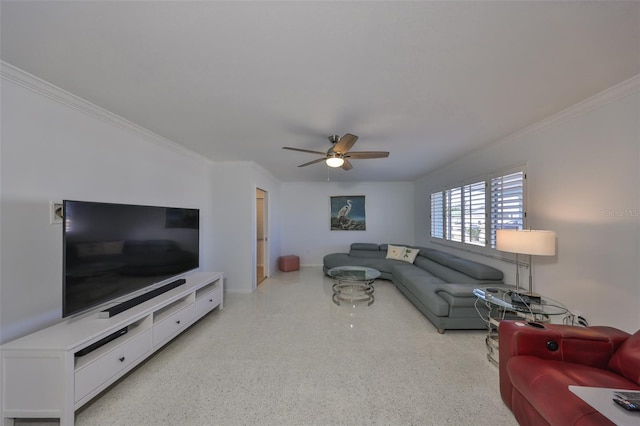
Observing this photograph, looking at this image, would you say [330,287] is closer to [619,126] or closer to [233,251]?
[233,251]

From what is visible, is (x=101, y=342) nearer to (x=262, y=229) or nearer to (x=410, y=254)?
(x=262, y=229)

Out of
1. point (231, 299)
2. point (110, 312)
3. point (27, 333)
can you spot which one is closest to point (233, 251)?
point (231, 299)

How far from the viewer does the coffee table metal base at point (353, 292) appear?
3.90 meters

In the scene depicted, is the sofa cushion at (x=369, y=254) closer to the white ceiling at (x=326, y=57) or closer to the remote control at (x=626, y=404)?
the white ceiling at (x=326, y=57)

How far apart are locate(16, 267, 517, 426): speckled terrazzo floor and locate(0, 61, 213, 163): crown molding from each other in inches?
95.0

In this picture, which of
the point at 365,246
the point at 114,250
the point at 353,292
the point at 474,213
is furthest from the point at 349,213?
the point at 114,250

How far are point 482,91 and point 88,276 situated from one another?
3.53m

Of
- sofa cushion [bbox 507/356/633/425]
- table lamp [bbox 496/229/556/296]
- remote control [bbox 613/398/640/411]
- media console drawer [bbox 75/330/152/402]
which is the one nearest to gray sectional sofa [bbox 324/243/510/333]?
table lamp [bbox 496/229/556/296]

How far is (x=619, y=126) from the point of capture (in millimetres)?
1896

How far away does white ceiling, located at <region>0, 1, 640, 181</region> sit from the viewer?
3.84ft

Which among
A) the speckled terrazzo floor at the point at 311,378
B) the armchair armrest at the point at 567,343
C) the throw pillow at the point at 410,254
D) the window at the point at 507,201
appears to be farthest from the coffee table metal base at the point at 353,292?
the armchair armrest at the point at 567,343

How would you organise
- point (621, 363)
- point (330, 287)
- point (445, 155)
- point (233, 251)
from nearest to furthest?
point (621, 363)
point (445, 155)
point (233, 251)
point (330, 287)

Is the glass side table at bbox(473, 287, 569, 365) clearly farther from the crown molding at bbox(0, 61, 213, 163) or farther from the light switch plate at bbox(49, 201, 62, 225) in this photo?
the crown molding at bbox(0, 61, 213, 163)

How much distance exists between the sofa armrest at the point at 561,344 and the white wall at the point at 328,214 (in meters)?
4.88
